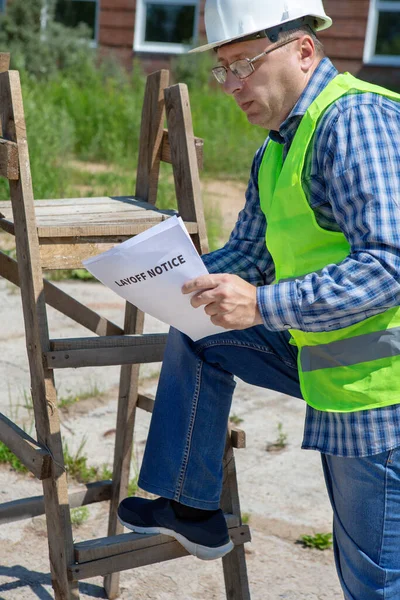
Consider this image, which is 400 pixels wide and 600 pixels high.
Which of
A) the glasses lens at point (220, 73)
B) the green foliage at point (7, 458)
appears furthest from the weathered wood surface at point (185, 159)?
the green foliage at point (7, 458)

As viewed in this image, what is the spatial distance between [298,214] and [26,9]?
1259cm

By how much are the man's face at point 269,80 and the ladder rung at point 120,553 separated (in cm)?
112

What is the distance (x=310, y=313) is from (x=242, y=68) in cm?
59

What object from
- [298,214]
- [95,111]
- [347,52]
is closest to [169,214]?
[298,214]

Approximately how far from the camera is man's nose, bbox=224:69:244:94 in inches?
83.4

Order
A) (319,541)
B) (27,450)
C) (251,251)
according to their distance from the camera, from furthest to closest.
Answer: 1. (319,541)
2. (251,251)
3. (27,450)

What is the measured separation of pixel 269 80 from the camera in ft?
6.89

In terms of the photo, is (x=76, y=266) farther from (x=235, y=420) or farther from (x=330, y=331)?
(x=235, y=420)

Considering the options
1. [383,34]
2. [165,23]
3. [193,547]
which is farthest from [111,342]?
[165,23]

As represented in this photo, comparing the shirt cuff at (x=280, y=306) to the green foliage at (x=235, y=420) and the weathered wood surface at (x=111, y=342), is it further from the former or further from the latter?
the green foliage at (x=235, y=420)

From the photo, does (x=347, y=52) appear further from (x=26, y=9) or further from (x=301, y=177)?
(x=301, y=177)

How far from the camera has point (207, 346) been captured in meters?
2.29

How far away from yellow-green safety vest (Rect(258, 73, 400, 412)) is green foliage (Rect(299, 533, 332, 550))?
1417 millimetres

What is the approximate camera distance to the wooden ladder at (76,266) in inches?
92.7
